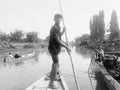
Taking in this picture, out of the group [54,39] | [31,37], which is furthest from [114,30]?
[31,37]

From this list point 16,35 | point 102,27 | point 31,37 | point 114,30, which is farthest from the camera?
point 31,37

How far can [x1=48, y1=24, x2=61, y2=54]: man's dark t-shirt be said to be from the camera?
3816 mm

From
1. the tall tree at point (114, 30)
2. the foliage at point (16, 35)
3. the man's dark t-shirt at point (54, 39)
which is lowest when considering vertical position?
the man's dark t-shirt at point (54, 39)

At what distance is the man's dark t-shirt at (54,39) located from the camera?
382 cm

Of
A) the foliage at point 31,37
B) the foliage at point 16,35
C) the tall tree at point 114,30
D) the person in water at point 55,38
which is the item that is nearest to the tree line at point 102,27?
the tall tree at point 114,30

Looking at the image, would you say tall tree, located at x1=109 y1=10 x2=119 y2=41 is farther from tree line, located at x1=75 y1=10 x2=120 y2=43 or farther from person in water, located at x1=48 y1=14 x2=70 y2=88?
person in water, located at x1=48 y1=14 x2=70 y2=88

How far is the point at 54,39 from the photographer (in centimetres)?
388

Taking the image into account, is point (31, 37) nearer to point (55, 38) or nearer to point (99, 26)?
point (99, 26)

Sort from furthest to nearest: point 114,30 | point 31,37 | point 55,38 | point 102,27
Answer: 1. point 31,37
2. point 102,27
3. point 114,30
4. point 55,38

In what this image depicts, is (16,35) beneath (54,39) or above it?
above

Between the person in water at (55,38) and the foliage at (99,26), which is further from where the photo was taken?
the foliage at (99,26)

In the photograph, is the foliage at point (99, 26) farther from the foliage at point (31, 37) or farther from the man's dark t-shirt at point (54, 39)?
the man's dark t-shirt at point (54, 39)

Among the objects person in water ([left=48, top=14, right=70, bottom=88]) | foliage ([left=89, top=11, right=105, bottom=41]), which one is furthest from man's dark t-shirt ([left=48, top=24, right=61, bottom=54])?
foliage ([left=89, top=11, right=105, bottom=41])

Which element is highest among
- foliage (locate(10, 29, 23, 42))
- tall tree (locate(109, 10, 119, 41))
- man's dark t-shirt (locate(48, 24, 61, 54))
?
foliage (locate(10, 29, 23, 42))
